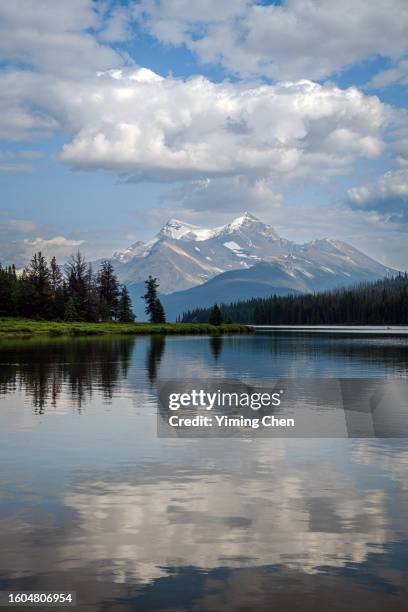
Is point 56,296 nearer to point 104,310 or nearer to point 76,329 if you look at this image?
point 104,310

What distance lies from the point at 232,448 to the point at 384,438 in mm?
6118

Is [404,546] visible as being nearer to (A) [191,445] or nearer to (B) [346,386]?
(A) [191,445]

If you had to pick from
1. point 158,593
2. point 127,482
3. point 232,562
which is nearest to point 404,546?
point 232,562

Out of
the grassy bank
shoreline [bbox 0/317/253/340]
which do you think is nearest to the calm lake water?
shoreline [bbox 0/317/253/340]

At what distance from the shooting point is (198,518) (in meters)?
15.7

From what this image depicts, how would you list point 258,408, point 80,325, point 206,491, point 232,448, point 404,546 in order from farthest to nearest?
point 80,325
point 258,408
point 232,448
point 206,491
point 404,546

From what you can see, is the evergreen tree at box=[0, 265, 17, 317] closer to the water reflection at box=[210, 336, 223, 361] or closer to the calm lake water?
the water reflection at box=[210, 336, 223, 361]

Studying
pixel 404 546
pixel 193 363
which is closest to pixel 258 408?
pixel 404 546

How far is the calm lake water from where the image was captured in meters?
11.6

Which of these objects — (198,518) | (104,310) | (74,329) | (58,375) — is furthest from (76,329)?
(198,518)

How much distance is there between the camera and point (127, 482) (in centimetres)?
1923

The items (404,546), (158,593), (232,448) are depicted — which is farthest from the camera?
(232,448)

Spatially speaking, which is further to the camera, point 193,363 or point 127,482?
point 193,363

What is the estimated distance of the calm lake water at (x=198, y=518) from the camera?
11586 mm
